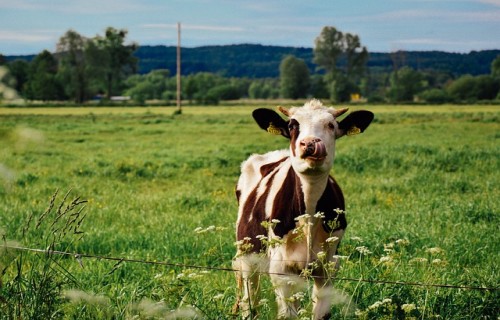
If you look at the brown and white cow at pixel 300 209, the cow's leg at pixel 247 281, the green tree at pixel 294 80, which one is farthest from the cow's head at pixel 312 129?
the green tree at pixel 294 80

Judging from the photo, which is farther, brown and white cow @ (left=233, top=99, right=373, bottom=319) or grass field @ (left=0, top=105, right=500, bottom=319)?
brown and white cow @ (left=233, top=99, right=373, bottom=319)

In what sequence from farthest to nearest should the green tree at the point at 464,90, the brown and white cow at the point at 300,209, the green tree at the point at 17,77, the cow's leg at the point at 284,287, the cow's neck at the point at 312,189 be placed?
the green tree at the point at 464,90
the cow's neck at the point at 312,189
the brown and white cow at the point at 300,209
the cow's leg at the point at 284,287
the green tree at the point at 17,77

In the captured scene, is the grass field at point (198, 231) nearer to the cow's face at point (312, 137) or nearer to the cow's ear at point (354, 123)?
the cow's face at point (312, 137)

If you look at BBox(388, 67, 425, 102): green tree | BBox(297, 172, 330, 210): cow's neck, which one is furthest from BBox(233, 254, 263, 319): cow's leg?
BBox(388, 67, 425, 102): green tree

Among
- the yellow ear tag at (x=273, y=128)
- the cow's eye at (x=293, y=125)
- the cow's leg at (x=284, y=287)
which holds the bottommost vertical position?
the cow's leg at (x=284, y=287)

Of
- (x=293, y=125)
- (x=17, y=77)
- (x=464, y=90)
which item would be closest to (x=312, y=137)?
(x=293, y=125)

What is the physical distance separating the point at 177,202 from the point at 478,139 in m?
17.9

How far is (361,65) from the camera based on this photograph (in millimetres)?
150625

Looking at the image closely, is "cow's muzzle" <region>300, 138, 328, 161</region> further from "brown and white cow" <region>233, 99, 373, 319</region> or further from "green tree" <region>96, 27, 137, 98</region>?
"green tree" <region>96, 27, 137, 98</region>

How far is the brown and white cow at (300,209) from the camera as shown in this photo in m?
4.05

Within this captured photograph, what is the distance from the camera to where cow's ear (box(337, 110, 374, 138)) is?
455cm

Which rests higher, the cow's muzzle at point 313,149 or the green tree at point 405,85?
the cow's muzzle at point 313,149

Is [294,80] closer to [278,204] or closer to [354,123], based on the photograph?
[354,123]

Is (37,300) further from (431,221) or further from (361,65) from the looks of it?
(361,65)
